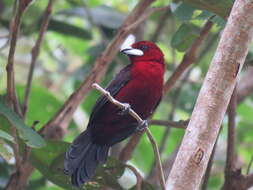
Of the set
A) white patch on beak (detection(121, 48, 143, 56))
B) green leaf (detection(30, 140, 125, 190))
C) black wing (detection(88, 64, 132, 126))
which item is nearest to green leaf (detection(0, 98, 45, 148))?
green leaf (detection(30, 140, 125, 190))

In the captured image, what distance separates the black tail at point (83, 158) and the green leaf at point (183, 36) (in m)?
0.57

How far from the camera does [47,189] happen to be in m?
3.23

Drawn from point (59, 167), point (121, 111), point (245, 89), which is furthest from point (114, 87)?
point (245, 89)

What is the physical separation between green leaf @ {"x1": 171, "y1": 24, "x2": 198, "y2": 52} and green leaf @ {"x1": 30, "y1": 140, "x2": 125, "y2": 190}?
1.94 ft

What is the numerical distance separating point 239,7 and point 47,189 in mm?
1740

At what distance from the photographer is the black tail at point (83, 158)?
8.13ft

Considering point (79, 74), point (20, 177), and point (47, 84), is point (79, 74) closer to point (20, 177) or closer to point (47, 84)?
point (47, 84)

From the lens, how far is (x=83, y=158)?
2.66 metres

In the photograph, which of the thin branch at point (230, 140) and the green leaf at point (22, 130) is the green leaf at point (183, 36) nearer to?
the thin branch at point (230, 140)

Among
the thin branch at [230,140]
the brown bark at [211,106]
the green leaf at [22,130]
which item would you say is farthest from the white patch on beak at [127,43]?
the brown bark at [211,106]

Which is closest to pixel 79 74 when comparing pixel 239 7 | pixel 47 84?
pixel 47 84

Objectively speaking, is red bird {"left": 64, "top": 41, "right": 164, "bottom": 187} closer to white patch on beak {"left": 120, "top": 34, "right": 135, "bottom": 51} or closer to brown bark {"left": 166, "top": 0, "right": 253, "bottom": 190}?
white patch on beak {"left": 120, "top": 34, "right": 135, "bottom": 51}

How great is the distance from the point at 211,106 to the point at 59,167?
39.9 inches

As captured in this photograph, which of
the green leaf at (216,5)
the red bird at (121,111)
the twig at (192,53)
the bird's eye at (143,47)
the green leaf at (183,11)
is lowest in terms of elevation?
the red bird at (121,111)
